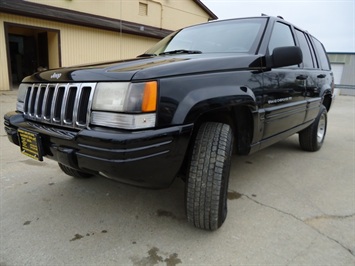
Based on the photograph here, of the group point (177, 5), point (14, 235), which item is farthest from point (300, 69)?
point (177, 5)

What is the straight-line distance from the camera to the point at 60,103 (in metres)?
1.87

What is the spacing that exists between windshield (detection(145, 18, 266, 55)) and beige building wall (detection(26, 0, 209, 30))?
350 inches

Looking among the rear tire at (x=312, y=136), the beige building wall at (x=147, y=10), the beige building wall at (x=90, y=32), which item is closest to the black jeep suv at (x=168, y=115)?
the rear tire at (x=312, y=136)

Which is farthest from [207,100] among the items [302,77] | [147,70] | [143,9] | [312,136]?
[143,9]

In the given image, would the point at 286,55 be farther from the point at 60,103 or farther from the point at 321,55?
the point at 321,55

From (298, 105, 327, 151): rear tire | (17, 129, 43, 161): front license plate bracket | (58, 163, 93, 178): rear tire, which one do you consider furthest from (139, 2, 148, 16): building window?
(17, 129, 43, 161): front license plate bracket

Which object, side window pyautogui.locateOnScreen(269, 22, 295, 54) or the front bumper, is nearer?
the front bumper

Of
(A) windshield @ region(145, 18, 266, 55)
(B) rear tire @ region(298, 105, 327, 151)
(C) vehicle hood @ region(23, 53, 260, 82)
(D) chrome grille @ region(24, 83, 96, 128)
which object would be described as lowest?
(B) rear tire @ region(298, 105, 327, 151)

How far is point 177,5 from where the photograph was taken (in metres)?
16.5

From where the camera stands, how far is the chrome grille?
5.60ft

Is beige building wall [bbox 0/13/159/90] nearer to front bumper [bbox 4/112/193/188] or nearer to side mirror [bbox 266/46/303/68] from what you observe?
front bumper [bbox 4/112/193/188]

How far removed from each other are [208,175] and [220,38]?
1.52 meters

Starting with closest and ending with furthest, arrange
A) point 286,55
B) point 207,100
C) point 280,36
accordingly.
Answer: point 207,100
point 286,55
point 280,36

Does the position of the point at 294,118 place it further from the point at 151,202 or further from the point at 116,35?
the point at 116,35
